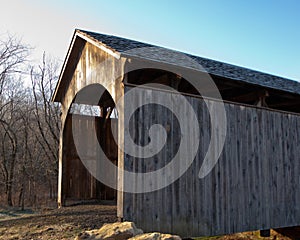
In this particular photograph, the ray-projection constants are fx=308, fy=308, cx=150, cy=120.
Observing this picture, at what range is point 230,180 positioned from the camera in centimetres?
673

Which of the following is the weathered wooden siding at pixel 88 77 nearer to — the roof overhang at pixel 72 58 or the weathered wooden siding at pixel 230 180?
the roof overhang at pixel 72 58

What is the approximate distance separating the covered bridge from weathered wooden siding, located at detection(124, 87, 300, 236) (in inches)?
0.8

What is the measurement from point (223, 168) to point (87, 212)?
10.3 feet

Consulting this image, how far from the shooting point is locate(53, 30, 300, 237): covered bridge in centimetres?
556

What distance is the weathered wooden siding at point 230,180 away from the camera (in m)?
5.62

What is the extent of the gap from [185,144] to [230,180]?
149cm

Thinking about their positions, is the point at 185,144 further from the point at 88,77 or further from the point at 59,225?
the point at 88,77

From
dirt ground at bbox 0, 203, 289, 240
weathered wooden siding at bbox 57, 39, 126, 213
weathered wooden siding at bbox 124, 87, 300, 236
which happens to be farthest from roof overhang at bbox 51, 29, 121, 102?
dirt ground at bbox 0, 203, 289, 240

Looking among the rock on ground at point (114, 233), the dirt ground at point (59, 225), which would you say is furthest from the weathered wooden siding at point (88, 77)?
the rock on ground at point (114, 233)

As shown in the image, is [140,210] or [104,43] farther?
[104,43]

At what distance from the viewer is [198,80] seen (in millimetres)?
7250

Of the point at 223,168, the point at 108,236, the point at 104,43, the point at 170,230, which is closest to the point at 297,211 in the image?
the point at 223,168

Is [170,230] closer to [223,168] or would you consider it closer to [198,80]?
[223,168]

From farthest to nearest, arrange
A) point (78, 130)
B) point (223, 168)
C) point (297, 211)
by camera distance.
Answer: point (78, 130) → point (297, 211) → point (223, 168)
